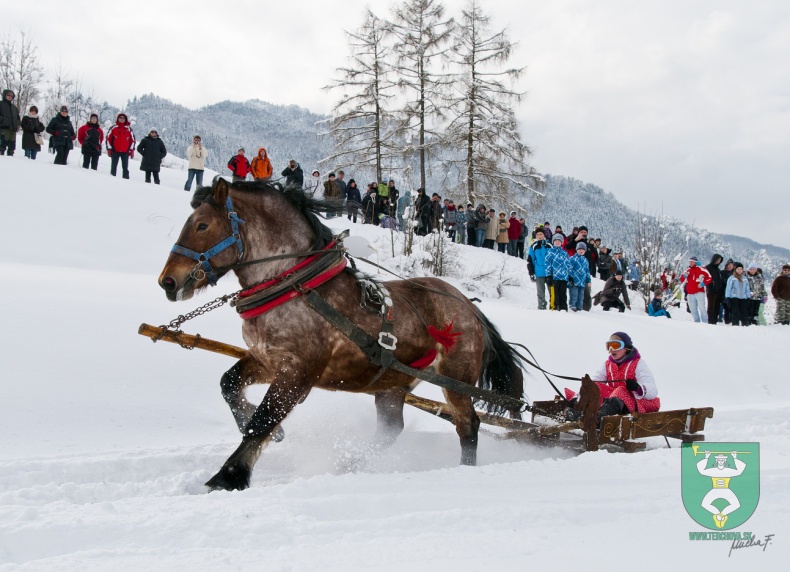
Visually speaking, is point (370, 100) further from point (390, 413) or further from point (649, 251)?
point (390, 413)

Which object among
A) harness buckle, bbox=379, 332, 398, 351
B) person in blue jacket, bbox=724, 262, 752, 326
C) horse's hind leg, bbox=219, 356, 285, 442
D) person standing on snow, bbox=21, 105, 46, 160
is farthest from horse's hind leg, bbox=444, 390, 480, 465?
person standing on snow, bbox=21, 105, 46, 160

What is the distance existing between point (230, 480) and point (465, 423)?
6.63ft

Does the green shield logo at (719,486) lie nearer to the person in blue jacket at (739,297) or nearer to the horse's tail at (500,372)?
the horse's tail at (500,372)

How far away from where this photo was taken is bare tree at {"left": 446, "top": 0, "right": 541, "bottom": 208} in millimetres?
25969

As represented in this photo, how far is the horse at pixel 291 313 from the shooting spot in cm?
414

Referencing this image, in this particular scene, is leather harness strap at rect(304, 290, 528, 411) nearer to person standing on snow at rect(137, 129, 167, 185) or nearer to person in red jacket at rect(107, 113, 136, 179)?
person in red jacket at rect(107, 113, 136, 179)

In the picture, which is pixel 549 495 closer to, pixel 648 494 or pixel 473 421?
pixel 648 494

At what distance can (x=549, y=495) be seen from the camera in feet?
12.6

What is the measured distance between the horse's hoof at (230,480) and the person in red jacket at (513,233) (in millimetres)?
18746

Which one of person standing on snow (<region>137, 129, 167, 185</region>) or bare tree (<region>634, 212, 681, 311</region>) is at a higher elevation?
person standing on snow (<region>137, 129, 167, 185</region>)

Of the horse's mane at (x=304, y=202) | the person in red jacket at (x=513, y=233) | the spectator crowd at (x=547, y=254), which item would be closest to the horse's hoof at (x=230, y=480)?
the horse's mane at (x=304, y=202)

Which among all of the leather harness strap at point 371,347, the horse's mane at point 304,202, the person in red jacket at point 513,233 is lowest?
the leather harness strap at point 371,347

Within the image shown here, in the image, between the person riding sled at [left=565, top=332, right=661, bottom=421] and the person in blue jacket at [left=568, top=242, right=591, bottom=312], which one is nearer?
the person riding sled at [left=565, top=332, right=661, bottom=421]

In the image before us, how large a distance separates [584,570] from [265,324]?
7.94 ft
